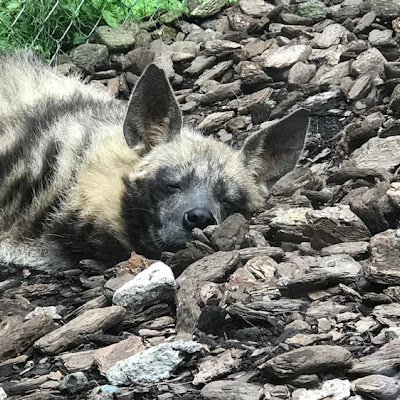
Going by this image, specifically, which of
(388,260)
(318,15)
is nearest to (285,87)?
(318,15)

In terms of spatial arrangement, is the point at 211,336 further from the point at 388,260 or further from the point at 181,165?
the point at 181,165

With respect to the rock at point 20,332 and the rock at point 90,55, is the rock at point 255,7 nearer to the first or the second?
the rock at point 90,55

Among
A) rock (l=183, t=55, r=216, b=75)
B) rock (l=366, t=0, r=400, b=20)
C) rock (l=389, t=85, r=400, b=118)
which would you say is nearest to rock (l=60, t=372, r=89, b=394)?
rock (l=389, t=85, r=400, b=118)

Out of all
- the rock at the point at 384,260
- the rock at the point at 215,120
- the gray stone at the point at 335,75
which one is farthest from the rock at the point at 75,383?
the gray stone at the point at 335,75

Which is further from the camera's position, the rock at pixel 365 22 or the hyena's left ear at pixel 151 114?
the rock at pixel 365 22

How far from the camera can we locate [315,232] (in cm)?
337

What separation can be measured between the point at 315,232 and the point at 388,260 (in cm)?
51

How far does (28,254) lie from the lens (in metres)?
3.96

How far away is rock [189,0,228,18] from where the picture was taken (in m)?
6.02

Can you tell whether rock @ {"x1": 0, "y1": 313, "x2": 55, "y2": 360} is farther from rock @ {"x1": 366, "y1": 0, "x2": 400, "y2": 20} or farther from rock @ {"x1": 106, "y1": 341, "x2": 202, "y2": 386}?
rock @ {"x1": 366, "y1": 0, "x2": 400, "y2": 20}

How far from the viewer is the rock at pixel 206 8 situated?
6.02 m

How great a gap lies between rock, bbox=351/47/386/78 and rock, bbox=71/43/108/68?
1611 mm

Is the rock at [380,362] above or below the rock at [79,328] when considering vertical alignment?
above

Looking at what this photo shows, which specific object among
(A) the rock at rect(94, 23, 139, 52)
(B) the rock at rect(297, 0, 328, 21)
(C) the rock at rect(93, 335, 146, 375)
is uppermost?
(B) the rock at rect(297, 0, 328, 21)
